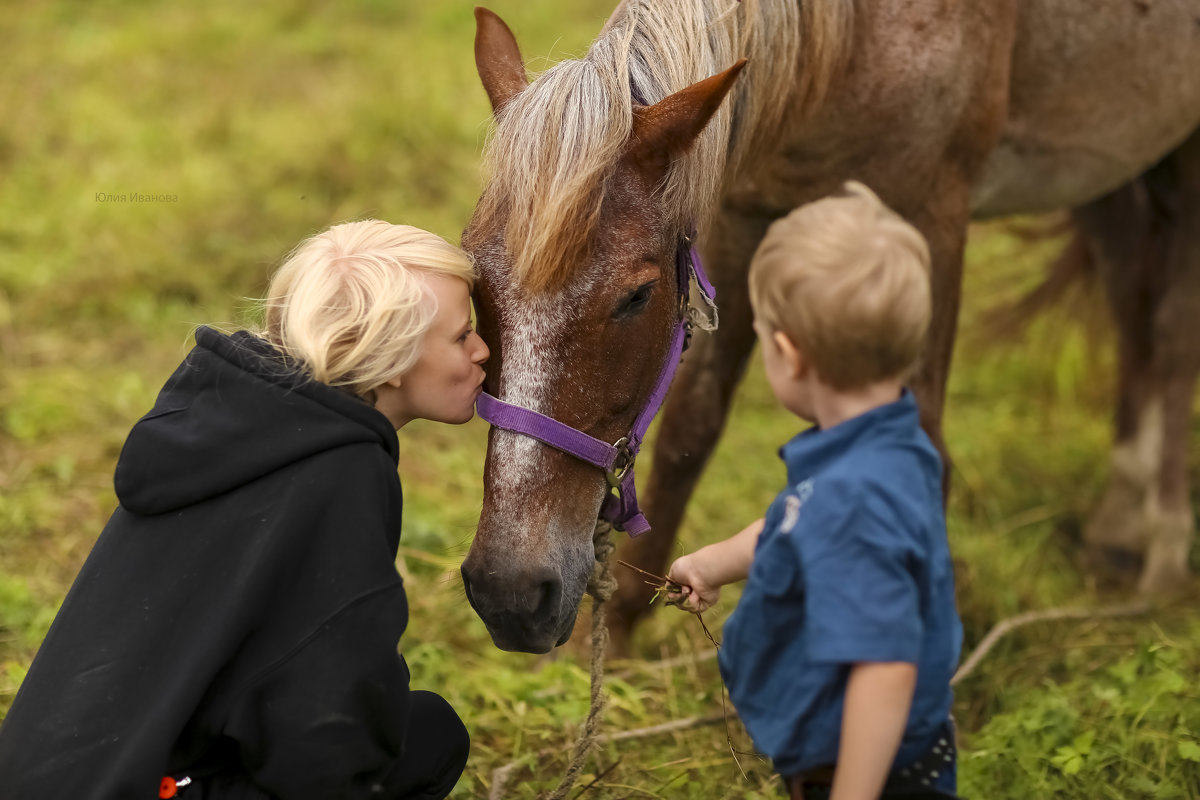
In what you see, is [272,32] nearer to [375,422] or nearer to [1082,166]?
[1082,166]

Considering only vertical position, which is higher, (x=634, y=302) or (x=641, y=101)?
(x=641, y=101)

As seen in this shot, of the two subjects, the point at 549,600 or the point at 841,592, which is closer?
the point at 841,592

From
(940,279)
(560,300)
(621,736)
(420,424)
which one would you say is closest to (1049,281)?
(940,279)

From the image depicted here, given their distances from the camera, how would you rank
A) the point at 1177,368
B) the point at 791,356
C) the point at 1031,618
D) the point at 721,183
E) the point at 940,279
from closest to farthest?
the point at 791,356 < the point at 721,183 < the point at 940,279 < the point at 1031,618 < the point at 1177,368

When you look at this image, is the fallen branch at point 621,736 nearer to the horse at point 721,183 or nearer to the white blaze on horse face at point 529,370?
the horse at point 721,183

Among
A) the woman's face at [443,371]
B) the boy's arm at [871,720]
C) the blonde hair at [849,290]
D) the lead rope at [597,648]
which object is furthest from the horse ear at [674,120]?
the boy's arm at [871,720]

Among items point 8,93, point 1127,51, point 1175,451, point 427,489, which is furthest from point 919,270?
point 8,93

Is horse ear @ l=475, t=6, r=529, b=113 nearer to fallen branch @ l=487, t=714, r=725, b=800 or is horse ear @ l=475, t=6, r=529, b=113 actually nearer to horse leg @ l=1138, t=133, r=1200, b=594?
fallen branch @ l=487, t=714, r=725, b=800

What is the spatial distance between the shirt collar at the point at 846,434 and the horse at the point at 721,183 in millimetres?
535

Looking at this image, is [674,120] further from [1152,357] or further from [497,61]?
[1152,357]

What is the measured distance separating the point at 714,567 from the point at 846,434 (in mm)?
358

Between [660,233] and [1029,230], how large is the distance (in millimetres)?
2705

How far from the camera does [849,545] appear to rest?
138cm

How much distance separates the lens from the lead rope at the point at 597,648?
2.03 metres
